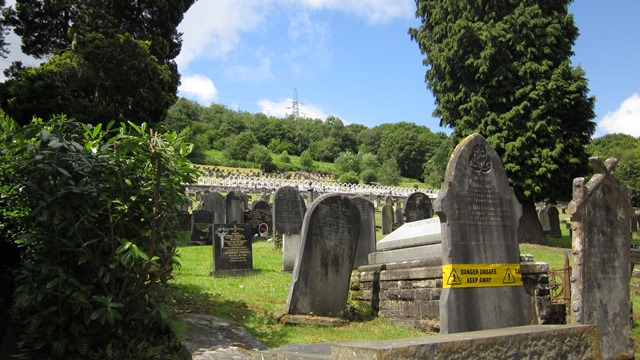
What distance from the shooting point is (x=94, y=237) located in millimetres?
5211

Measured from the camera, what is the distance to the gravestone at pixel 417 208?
1850cm

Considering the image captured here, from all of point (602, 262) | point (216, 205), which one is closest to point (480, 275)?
point (602, 262)

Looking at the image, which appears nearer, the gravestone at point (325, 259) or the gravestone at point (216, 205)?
the gravestone at point (325, 259)

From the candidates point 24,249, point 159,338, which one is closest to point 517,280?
point 159,338

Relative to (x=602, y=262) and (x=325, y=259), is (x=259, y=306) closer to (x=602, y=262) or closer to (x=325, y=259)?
(x=325, y=259)

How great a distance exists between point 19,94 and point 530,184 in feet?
61.1

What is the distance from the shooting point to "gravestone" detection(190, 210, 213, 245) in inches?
665

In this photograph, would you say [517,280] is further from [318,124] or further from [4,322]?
[318,124]

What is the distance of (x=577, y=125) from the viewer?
852 inches

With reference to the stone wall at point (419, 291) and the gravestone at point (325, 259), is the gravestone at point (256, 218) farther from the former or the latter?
the gravestone at point (325, 259)

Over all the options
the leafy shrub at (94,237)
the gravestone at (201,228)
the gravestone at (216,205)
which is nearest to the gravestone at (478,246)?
the leafy shrub at (94,237)

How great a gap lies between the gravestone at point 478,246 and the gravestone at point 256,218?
13.8 m

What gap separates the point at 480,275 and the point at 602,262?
1550mm

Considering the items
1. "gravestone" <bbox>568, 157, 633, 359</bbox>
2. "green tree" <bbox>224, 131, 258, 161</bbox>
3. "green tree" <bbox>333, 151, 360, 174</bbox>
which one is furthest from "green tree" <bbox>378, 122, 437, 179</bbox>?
"gravestone" <bbox>568, 157, 633, 359</bbox>
